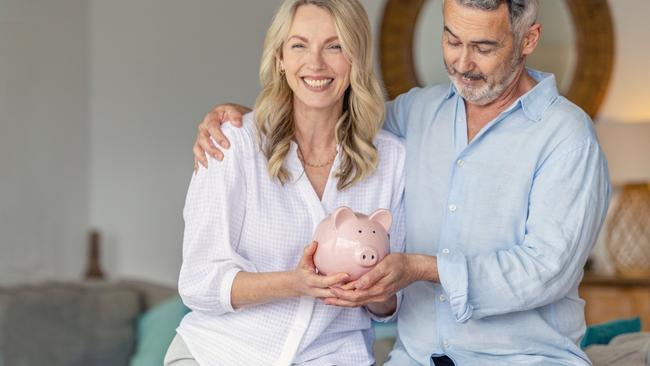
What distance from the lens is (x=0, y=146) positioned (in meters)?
5.45

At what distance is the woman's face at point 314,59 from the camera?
2.12m

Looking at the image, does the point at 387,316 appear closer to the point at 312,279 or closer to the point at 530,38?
the point at 312,279

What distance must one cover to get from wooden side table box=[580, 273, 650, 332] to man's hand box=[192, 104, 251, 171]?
271 cm

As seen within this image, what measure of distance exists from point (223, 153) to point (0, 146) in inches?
144

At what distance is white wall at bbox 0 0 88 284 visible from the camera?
5.47 meters

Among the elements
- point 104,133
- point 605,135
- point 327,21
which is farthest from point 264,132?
point 104,133

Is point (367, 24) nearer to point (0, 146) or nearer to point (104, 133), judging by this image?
point (0, 146)

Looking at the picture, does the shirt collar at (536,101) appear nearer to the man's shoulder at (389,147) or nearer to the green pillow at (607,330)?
the man's shoulder at (389,147)

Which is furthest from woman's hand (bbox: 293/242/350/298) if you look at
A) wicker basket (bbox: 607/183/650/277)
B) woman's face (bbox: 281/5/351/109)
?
wicker basket (bbox: 607/183/650/277)

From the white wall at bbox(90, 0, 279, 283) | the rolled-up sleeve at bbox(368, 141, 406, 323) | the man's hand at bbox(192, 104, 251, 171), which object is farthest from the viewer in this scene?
the white wall at bbox(90, 0, 279, 283)

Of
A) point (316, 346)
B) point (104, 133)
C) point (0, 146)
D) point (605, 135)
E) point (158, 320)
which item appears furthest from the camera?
point (104, 133)

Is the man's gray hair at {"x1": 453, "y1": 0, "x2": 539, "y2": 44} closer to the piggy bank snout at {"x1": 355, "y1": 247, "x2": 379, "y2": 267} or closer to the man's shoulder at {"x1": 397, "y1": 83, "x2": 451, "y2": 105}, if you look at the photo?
the man's shoulder at {"x1": 397, "y1": 83, "x2": 451, "y2": 105}

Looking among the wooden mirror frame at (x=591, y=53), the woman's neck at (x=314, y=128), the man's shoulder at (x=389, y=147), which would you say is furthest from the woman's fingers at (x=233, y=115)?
the wooden mirror frame at (x=591, y=53)

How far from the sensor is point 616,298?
451 centimetres
